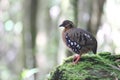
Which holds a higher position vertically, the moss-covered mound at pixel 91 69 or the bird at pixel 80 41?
the bird at pixel 80 41

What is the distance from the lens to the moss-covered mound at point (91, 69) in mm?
3238

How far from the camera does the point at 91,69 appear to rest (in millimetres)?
3443

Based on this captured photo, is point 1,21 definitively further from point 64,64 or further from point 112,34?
point 64,64

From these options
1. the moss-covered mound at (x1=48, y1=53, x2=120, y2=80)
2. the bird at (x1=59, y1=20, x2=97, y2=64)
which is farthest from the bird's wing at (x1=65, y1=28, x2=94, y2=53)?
the moss-covered mound at (x1=48, y1=53, x2=120, y2=80)

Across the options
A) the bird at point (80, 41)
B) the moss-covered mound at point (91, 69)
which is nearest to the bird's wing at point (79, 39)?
the bird at point (80, 41)

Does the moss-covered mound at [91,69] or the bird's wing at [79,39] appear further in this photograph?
the bird's wing at [79,39]

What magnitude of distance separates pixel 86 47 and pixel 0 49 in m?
10.9

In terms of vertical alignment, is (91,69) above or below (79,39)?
below

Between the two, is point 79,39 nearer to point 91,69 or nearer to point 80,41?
point 80,41

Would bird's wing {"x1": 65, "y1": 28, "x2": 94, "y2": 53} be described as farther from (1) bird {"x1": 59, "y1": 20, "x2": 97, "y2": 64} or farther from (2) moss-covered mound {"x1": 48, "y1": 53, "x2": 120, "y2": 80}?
(2) moss-covered mound {"x1": 48, "y1": 53, "x2": 120, "y2": 80}

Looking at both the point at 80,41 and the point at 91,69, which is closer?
the point at 91,69

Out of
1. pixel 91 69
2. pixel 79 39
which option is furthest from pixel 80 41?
pixel 91 69

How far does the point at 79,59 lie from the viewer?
3871 mm

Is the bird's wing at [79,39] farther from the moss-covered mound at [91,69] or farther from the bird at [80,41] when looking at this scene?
the moss-covered mound at [91,69]
